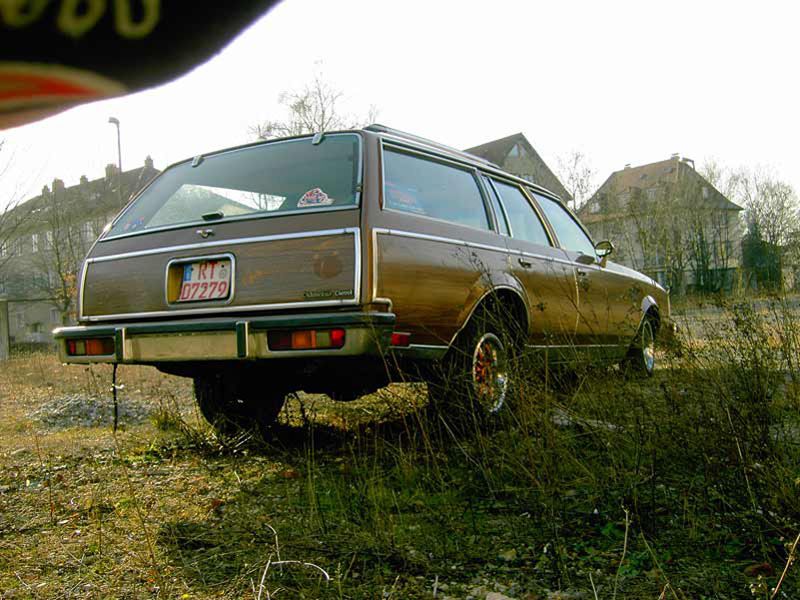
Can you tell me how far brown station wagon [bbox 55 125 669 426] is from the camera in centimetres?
308

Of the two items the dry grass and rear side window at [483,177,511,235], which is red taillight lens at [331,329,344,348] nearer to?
the dry grass

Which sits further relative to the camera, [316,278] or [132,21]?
[316,278]

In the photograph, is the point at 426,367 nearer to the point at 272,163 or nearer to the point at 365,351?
the point at 365,351

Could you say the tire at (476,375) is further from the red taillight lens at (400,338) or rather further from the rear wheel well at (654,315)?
the rear wheel well at (654,315)

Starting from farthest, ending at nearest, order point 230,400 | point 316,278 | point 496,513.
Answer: point 230,400
point 316,278
point 496,513

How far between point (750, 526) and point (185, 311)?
259cm

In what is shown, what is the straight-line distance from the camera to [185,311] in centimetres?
340

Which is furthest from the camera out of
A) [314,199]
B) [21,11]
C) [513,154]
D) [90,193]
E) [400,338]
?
[513,154]

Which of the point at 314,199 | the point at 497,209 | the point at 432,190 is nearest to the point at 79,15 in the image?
the point at 314,199

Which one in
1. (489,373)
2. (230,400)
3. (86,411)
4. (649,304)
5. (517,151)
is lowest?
(86,411)

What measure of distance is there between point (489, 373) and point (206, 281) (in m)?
1.58

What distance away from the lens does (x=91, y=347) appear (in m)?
3.66

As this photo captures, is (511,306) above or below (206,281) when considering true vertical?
below

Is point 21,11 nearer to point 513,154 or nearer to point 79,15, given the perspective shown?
point 79,15
